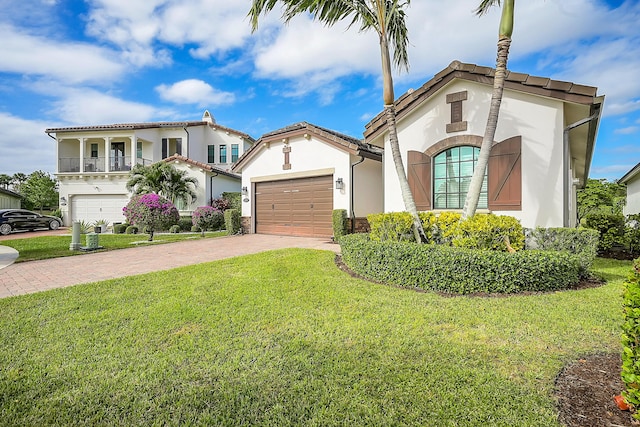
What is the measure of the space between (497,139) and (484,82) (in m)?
1.53

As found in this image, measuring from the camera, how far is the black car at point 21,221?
687 inches

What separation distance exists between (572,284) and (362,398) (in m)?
5.40

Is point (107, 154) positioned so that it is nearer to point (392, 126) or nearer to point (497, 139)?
point (392, 126)

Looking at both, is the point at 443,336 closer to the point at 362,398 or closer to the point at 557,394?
the point at 557,394

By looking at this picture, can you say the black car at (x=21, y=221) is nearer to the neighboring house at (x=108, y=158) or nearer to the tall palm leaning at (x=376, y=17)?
the neighboring house at (x=108, y=158)

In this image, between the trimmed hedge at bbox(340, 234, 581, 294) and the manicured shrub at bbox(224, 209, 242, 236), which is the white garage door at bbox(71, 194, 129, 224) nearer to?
the manicured shrub at bbox(224, 209, 242, 236)

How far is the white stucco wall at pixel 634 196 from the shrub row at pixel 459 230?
19.0m

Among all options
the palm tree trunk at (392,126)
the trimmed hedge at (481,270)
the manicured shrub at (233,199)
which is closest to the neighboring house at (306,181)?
the palm tree trunk at (392,126)

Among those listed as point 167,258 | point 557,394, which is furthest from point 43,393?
point 167,258

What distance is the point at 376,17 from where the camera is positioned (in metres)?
7.21

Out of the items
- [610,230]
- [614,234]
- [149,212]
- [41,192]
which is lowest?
[614,234]

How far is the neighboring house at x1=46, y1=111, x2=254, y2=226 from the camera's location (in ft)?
76.9

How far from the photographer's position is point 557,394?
7.82 feet

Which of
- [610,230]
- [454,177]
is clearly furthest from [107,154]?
[610,230]
